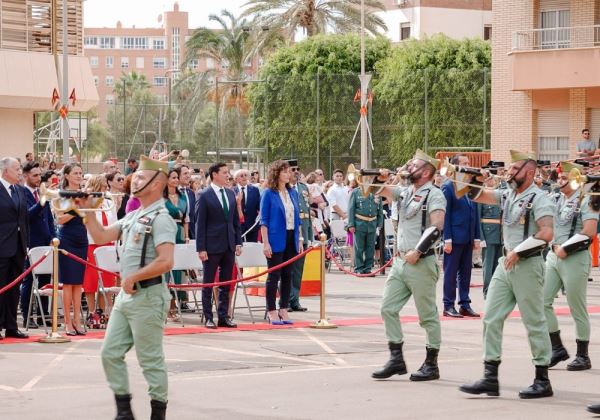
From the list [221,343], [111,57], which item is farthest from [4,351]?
[111,57]

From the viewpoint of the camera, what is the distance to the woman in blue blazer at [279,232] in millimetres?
15578

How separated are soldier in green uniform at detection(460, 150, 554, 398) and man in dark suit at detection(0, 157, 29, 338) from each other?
19.5 ft

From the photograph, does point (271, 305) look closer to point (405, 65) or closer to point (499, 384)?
point (499, 384)

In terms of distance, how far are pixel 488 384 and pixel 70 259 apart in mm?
5755

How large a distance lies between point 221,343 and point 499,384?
3960 millimetres

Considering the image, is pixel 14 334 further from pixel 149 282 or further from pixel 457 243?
pixel 149 282

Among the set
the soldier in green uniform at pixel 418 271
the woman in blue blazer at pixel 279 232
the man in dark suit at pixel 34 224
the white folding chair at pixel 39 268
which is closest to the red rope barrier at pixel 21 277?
the white folding chair at pixel 39 268

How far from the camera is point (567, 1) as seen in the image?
39.5 meters

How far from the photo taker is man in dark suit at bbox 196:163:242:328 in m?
15.1

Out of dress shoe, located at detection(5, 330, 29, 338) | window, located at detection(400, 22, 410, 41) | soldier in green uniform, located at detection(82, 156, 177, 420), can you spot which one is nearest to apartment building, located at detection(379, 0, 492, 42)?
window, located at detection(400, 22, 410, 41)

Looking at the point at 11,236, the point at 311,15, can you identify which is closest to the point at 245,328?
the point at 11,236

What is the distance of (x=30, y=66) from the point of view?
41.0m

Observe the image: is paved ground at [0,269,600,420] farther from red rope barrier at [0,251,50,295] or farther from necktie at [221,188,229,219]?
necktie at [221,188,229,219]

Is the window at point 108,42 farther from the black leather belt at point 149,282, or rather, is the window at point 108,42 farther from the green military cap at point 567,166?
the black leather belt at point 149,282
